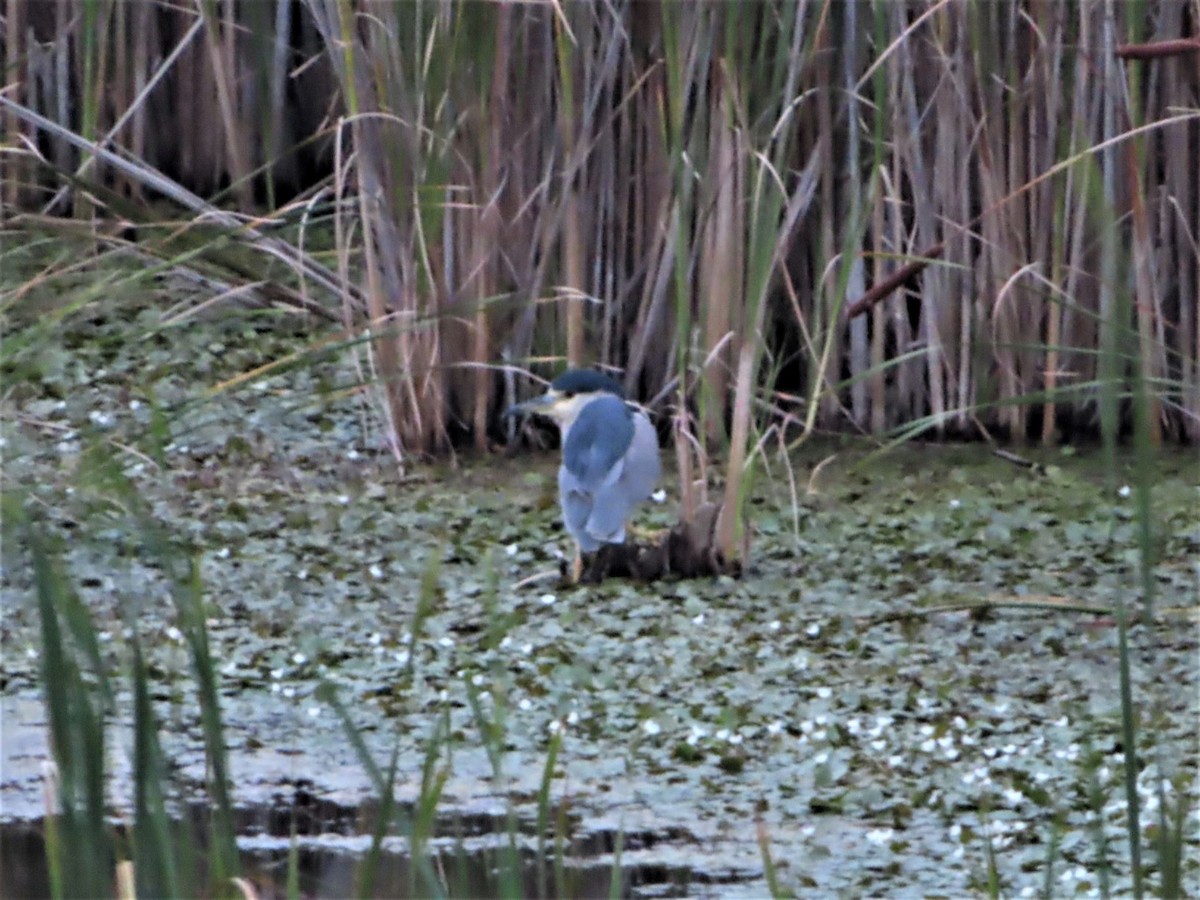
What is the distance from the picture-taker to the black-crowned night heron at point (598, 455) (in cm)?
355

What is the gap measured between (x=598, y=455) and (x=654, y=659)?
41cm

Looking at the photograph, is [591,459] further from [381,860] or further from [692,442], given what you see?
[381,860]

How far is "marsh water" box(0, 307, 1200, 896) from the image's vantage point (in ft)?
8.63

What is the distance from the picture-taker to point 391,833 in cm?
272

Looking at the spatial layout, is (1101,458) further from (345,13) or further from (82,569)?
(82,569)

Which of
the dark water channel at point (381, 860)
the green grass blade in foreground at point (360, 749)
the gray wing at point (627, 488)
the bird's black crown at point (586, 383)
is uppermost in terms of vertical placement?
the green grass blade in foreground at point (360, 749)

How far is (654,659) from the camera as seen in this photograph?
332 centimetres

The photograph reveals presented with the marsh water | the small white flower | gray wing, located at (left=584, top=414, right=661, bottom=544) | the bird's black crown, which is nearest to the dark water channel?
the marsh water

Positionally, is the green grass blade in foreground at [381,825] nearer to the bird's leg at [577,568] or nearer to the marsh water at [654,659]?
the marsh water at [654,659]

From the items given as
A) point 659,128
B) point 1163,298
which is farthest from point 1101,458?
point 659,128

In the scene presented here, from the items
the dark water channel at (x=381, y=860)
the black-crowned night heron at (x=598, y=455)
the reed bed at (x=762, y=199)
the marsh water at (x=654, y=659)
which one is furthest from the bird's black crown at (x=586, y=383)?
the dark water channel at (x=381, y=860)

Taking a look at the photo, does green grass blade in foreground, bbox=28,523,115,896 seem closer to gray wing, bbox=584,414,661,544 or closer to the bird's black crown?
gray wing, bbox=584,414,661,544

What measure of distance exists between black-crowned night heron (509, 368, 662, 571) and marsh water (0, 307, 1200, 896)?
0.48 ft

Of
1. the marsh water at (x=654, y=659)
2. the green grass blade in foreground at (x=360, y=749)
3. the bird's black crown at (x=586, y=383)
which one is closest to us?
the green grass blade in foreground at (x=360, y=749)
